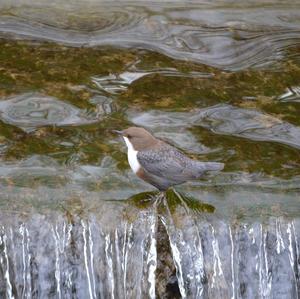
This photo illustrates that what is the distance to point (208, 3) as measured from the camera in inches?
368

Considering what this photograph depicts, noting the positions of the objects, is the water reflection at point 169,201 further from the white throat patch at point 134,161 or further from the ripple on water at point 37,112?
the ripple on water at point 37,112

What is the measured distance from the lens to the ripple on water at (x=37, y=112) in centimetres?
708

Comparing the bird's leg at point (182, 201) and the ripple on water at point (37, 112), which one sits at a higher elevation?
the ripple on water at point (37, 112)

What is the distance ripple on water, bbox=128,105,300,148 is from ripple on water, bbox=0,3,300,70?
101 cm

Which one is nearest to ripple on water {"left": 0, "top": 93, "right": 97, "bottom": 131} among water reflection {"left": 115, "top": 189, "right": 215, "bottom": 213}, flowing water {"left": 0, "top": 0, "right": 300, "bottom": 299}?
flowing water {"left": 0, "top": 0, "right": 300, "bottom": 299}

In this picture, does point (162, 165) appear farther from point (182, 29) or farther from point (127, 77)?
point (182, 29)

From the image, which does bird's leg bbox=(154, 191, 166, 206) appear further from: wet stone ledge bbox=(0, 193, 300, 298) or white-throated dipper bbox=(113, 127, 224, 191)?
white-throated dipper bbox=(113, 127, 224, 191)

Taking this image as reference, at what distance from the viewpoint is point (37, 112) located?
720cm

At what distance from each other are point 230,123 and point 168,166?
1.55 meters

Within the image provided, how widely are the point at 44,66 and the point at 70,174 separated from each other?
179 cm

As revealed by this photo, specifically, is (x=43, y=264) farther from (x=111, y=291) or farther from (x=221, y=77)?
(x=221, y=77)

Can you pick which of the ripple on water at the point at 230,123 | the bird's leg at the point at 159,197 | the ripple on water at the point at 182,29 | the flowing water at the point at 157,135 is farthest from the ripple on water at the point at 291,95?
the bird's leg at the point at 159,197

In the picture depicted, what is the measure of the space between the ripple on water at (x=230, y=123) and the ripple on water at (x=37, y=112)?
0.45m

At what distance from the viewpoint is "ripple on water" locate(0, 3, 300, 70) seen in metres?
8.52
